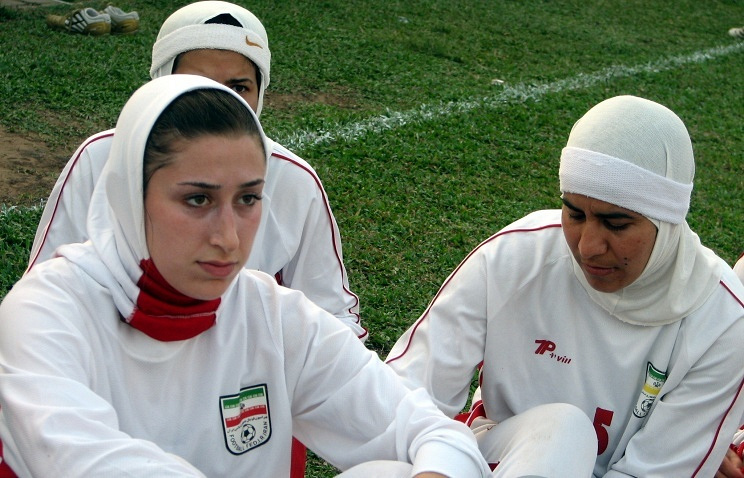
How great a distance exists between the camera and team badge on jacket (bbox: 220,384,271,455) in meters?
2.29

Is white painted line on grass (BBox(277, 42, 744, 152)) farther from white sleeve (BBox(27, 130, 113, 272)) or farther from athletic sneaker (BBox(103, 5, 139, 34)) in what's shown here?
white sleeve (BBox(27, 130, 113, 272))

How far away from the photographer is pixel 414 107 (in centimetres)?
778

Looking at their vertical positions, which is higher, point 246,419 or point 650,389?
point 246,419

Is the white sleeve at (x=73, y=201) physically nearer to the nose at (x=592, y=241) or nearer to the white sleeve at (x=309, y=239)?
the white sleeve at (x=309, y=239)

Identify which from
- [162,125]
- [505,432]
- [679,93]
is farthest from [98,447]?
[679,93]

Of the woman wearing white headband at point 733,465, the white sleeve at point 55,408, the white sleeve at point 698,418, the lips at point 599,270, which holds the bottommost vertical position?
the woman wearing white headband at point 733,465

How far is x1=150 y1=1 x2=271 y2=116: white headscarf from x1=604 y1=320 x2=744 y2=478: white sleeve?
5.57ft

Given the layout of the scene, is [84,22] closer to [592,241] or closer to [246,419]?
[592,241]

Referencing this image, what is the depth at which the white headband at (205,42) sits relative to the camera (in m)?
3.55

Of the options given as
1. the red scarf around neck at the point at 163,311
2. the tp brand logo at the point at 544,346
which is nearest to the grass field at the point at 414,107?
the tp brand logo at the point at 544,346

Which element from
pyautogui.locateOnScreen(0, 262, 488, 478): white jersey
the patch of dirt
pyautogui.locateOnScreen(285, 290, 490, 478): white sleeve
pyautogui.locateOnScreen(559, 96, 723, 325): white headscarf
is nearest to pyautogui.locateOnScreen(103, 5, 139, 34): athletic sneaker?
the patch of dirt

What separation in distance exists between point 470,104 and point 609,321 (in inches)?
206

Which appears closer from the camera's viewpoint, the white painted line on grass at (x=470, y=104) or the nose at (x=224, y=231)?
the nose at (x=224, y=231)

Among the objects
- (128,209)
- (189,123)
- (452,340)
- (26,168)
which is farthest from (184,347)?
(26,168)
